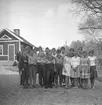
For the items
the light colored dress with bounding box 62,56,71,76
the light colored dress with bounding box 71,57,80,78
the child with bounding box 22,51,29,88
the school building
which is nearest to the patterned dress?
the light colored dress with bounding box 71,57,80,78

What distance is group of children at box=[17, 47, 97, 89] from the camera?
701 cm

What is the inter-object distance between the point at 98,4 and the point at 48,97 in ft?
43.5

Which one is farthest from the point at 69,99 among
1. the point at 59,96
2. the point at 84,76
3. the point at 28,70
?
the point at 28,70

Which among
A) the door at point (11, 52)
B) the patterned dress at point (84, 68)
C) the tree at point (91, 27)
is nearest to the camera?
the patterned dress at point (84, 68)

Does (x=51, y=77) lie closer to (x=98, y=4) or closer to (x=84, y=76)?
(x=84, y=76)

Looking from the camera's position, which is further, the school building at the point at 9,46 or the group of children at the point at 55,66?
the school building at the point at 9,46

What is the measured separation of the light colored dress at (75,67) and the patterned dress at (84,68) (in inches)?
5.0

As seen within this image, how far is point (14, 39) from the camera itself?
2486cm

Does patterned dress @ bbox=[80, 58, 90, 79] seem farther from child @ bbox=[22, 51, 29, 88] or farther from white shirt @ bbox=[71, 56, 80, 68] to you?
child @ bbox=[22, 51, 29, 88]

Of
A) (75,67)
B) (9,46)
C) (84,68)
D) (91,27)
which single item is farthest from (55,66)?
(9,46)

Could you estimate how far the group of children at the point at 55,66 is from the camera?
701 centimetres

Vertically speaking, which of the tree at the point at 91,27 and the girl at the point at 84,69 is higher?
the tree at the point at 91,27

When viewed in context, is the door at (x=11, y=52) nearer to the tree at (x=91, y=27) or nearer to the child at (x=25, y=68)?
the tree at (x=91, y=27)

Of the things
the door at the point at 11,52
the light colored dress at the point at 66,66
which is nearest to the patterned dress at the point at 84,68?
the light colored dress at the point at 66,66
